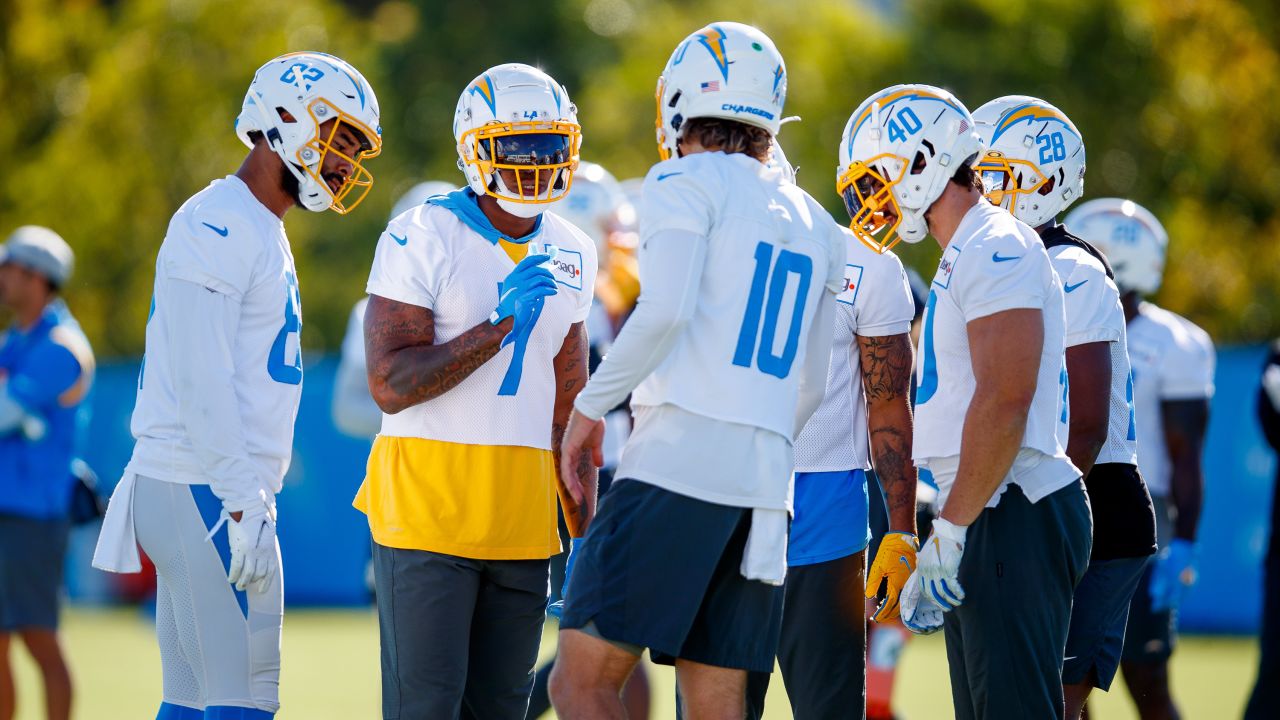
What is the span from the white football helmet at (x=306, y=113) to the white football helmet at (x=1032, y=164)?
85.8 inches

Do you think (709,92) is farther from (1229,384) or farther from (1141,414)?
(1229,384)

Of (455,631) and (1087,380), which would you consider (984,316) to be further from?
(455,631)

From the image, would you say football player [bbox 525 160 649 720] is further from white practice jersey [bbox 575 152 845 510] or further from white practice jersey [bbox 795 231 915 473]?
white practice jersey [bbox 575 152 845 510]

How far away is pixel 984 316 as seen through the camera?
13.6ft

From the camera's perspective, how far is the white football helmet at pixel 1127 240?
677 centimetres

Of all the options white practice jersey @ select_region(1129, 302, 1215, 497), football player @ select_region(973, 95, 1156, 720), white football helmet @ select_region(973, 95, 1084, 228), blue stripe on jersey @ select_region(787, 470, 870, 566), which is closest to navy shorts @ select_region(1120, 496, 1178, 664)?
white practice jersey @ select_region(1129, 302, 1215, 497)

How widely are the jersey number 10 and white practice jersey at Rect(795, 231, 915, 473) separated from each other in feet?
2.80

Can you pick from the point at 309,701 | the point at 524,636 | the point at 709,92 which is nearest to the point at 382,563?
the point at 524,636

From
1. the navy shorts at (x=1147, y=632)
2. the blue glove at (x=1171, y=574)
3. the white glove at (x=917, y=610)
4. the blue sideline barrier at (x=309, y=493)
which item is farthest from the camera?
the blue sideline barrier at (x=309, y=493)

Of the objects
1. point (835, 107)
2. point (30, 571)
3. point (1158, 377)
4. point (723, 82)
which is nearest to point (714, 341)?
point (723, 82)

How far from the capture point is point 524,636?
4.62m

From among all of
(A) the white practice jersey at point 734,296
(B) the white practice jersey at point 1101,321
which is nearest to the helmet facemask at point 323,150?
(A) the white practice jersey at point 734,296

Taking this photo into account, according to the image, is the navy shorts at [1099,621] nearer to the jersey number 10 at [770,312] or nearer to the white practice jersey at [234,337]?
the jersey number 10 at [770,312]

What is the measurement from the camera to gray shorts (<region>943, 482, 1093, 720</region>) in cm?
416
